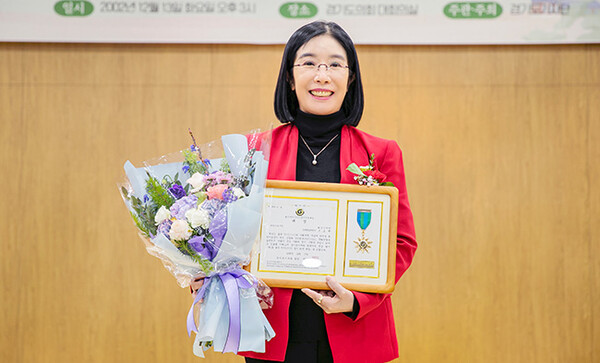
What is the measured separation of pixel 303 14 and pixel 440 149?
1.07m

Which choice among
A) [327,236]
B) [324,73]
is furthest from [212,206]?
[324,73]

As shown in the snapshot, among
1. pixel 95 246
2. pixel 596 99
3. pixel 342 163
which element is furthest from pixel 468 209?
pixel 95 246

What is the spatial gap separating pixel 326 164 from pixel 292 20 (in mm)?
1607

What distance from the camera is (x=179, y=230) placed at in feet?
4.22

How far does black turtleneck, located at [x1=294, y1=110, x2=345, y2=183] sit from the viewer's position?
163cm

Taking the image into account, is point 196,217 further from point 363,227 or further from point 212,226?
point 363,227

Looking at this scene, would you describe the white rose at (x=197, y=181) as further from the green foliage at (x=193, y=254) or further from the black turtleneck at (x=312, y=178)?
the black turtleneck at (x=312, y=178)

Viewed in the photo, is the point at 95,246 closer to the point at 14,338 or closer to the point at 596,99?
the point at 14,338

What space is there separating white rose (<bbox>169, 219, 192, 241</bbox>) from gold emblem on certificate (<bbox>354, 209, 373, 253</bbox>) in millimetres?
465

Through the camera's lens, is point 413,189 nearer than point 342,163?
No

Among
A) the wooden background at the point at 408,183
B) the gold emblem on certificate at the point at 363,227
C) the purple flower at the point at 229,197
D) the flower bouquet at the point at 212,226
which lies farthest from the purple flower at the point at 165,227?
the wooden background at the point at 408,183

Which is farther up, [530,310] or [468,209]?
[468,209]

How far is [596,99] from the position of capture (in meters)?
3.10

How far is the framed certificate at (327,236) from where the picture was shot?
1.48 meters
